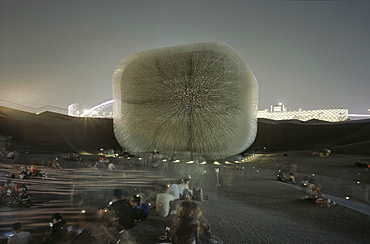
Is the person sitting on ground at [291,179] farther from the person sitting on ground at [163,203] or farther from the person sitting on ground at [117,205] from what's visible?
the person sitting on ground at [117,205]

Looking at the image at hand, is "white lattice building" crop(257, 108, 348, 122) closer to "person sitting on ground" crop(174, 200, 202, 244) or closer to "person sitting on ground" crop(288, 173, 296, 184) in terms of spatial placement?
"person sitting on ground" crop(288, 173, 296, 184)

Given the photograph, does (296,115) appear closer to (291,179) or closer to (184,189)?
(291,179)

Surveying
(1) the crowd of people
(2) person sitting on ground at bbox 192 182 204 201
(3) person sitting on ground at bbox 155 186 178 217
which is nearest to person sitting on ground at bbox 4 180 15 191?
(1) the crowd of people

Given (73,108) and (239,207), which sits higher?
(73,108)

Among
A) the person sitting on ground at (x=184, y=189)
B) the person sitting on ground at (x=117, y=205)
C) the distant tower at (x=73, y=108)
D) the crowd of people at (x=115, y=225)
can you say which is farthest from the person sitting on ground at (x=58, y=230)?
the distant tower at (x=73, y=108)

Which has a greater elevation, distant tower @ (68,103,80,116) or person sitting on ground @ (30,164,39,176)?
distant tower @ (68,103,80,116)

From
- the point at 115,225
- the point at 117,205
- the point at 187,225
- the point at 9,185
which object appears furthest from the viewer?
the point at 9,185

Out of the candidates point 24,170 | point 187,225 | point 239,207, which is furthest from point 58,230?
point 239,207
